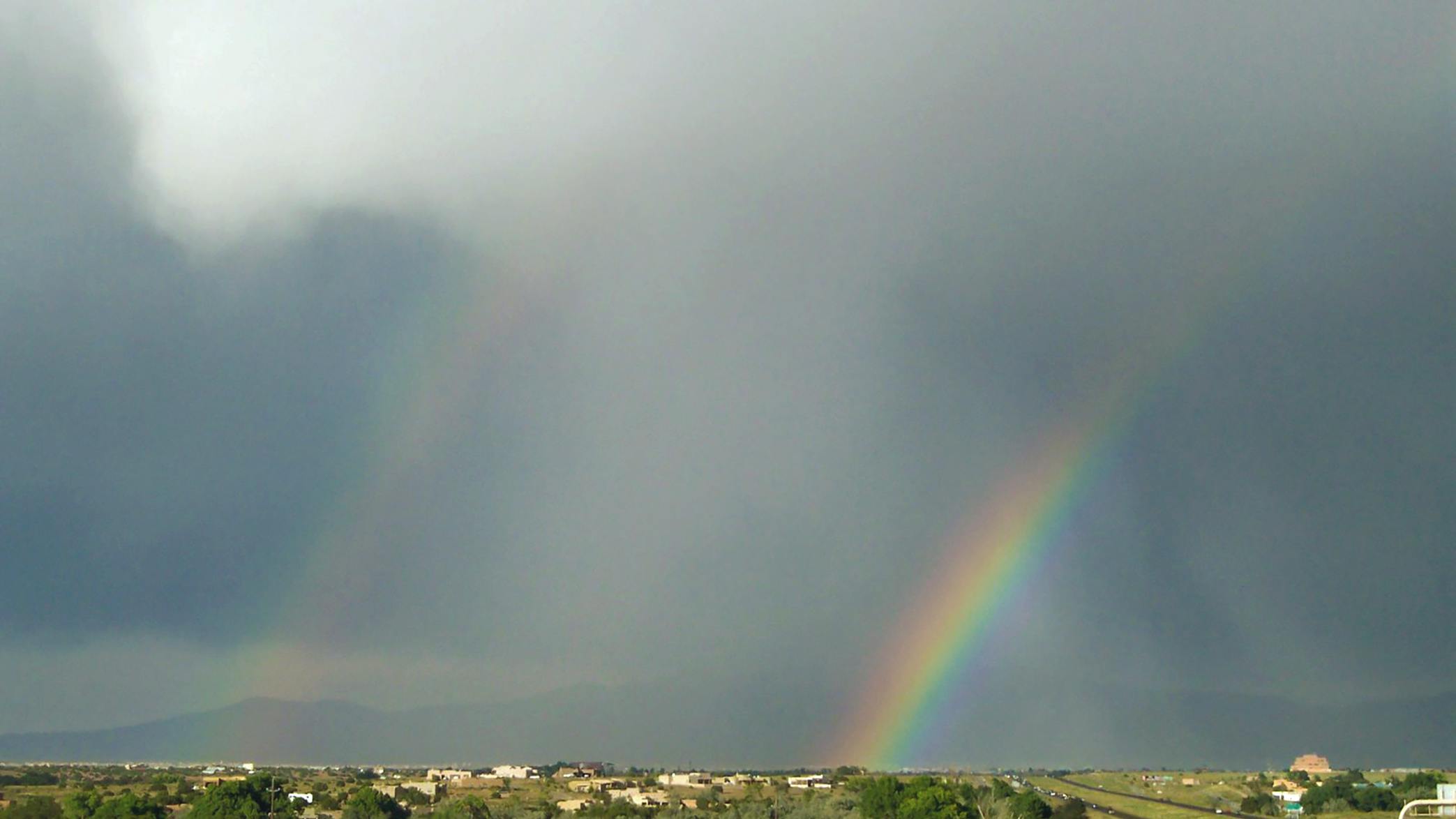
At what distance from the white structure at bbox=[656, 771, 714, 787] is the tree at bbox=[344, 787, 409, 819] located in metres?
59.1

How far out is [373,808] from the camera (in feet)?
A: 324

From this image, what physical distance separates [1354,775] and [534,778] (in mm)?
107191

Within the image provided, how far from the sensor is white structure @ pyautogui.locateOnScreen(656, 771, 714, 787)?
16575 cm

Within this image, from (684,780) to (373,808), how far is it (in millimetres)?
86260

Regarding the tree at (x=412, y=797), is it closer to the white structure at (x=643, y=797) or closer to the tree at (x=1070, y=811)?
the white structure at (x=643, y=797)

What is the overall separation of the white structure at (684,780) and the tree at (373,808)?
59106 millimetres

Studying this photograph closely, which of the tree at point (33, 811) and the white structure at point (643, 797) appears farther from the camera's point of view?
the white structure at point (643, 797)

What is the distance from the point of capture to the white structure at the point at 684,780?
16575 centimetres

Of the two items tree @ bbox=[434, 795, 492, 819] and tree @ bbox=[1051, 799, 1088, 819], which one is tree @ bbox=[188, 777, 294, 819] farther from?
tree @ bbox=[1051, 799, 1088, 819]

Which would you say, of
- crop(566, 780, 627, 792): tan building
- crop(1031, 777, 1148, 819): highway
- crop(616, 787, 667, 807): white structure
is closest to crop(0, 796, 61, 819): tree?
crop(616, 787, 667, 807): white structure

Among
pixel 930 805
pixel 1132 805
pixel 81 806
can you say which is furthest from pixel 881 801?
pixel 81 806

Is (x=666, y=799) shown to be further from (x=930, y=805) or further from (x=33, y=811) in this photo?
(x=33, y=811)

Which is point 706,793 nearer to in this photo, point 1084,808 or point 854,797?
point 854,797

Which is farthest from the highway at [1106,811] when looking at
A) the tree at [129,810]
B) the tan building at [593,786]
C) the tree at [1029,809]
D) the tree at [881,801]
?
the tree at [129,810]
